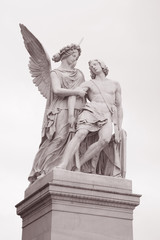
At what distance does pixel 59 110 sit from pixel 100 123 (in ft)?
4.26

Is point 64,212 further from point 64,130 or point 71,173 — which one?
point 64,130

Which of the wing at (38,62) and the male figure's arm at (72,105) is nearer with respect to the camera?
the male figure's arm at (72,105)

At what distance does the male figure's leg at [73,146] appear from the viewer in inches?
585

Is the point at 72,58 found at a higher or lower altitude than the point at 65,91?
higher

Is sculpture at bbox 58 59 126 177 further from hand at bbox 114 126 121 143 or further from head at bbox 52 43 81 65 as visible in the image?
head at bbox 52 43 81 65

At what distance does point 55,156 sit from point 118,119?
2.02 m

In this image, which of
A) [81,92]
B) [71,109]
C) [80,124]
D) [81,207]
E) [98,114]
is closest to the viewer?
[81,207]

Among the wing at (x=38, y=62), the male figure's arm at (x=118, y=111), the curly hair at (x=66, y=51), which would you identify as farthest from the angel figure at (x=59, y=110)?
the male figure's arm at (x=118, y=111)

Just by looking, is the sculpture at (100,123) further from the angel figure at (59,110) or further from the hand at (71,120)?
the angel figure at (59,110)

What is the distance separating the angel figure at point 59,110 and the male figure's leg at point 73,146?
0.35m

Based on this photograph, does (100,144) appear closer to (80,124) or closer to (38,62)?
(80,124)

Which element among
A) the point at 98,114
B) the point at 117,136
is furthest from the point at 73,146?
the point at 117,136

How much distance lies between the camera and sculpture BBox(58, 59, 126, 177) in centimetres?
1527

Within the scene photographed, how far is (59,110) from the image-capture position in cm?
1603
